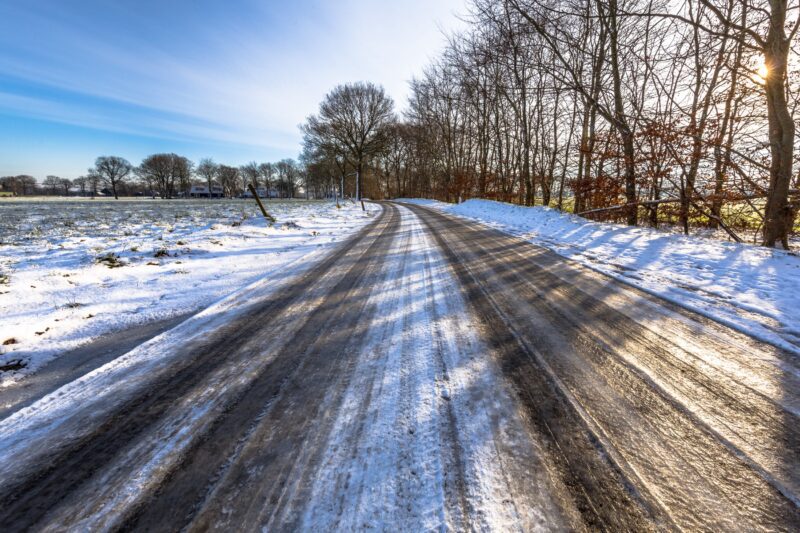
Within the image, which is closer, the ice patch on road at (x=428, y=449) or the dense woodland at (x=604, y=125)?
the ice patch on road at (x=428, y=449)

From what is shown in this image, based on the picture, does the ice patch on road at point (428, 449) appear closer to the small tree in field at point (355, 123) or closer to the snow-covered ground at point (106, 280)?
the snow-covered ground at point (106, 280)

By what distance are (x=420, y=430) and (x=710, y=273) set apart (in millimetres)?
5215

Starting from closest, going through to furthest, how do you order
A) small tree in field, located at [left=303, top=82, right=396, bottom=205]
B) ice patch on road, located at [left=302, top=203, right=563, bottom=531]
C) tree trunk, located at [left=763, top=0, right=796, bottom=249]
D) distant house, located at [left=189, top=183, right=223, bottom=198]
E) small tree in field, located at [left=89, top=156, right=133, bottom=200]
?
ice patch on road, located at [left=302, top=203, right=563, bottom=531] → tree trunk, located at [left=763, top=0, right=796, bottom=249] → small tree in field, located at [left=303, top=82, right=396, bottom=205] → small tree in field, located at [left=89, top=156, right=133, bottom=200] → distant house, located at [left=189, top=183, right=223, bottom=198]

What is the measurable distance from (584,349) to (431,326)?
129 cm

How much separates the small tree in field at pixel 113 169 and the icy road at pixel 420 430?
106m

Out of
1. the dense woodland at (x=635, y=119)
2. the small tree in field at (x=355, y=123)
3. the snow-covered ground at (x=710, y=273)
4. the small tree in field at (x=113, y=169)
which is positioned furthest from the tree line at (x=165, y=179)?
the snow-covered ground at (x=710, y=273)

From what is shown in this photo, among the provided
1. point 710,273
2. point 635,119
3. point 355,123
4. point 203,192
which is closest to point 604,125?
point 635,119

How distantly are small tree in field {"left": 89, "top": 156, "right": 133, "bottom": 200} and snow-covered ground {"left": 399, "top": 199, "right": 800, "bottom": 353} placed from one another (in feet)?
351

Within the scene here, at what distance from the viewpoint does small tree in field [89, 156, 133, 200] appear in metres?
78.6

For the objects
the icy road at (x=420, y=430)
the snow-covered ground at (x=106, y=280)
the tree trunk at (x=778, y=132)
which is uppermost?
the tree trunk at (x=778, y=132)

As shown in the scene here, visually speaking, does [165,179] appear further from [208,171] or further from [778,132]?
[778,132]

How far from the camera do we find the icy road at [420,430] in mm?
1240

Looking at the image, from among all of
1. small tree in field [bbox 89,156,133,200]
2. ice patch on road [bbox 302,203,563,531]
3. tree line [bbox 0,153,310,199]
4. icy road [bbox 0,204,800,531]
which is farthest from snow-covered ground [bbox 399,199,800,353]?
small tree in field [bbox 89,156,133,200]

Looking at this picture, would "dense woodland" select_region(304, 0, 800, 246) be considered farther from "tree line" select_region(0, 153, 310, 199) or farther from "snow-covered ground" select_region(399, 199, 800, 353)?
"tree line" select_region(0, 153, 310, 199)
